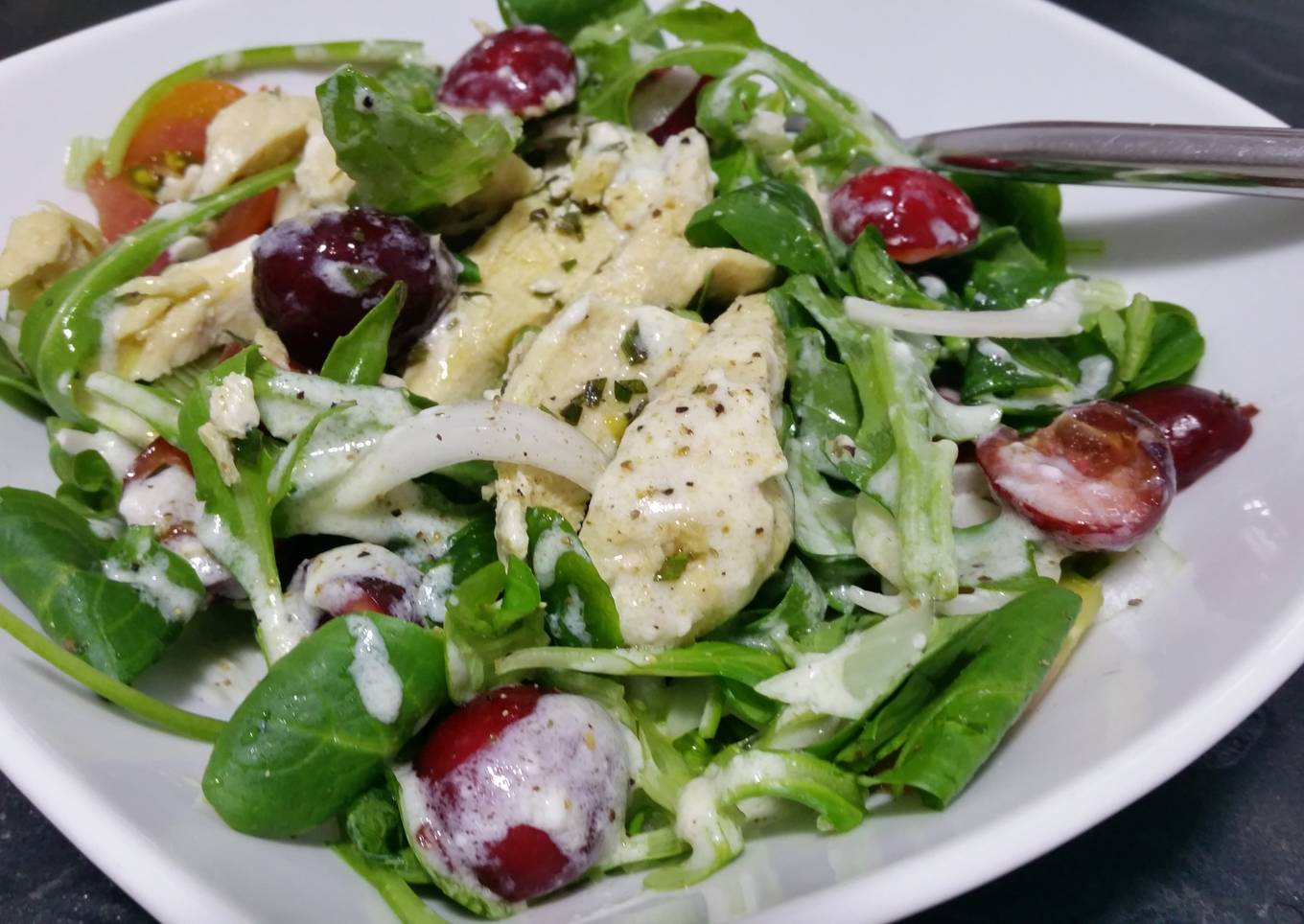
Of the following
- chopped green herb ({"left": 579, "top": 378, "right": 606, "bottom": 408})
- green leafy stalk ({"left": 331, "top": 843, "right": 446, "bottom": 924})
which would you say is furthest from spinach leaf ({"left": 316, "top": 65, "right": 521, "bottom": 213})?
green leafy stalk ({"left": 331, "top": 843, "right": 446, "bottom": 924})

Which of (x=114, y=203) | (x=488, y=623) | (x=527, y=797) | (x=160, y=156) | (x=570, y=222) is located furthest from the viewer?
(x=160, y=156)

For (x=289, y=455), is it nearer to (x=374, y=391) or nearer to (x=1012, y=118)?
(x=374, y=391)

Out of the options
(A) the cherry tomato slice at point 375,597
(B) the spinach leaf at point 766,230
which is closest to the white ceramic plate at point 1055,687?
(A) the cherry tomato slice at point 375,597

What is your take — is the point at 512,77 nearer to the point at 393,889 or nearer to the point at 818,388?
the point at 818,388

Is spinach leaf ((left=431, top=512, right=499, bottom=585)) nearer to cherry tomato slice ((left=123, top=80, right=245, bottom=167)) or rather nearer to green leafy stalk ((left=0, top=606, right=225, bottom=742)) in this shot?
green leafy stalk ((left=0, top=606, right=225, bottom=742))

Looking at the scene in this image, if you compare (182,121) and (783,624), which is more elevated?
(182,121)

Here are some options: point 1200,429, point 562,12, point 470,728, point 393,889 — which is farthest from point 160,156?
point 1200,429
